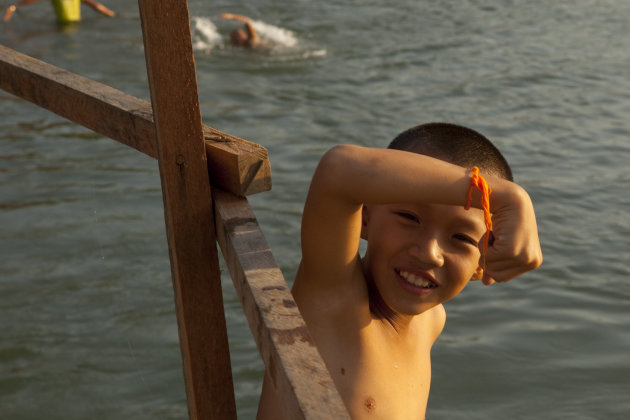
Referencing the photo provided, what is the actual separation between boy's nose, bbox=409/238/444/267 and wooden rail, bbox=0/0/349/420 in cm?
39

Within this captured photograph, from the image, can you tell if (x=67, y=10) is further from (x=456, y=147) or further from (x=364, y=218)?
(x=456, y=147)

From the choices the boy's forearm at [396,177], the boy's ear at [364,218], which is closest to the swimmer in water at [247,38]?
the boy's ear at [364,218]

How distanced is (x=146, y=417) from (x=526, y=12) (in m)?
8.30

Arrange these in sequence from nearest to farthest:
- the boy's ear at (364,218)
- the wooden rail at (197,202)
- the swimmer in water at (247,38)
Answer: the wooden rail at (197,202), the boy's ear at (364,218), the swimmer in water at (247,38)

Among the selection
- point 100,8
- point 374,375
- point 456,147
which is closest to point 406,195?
point 456,147

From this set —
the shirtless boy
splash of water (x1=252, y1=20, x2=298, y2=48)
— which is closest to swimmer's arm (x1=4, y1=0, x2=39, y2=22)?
splash of water (x1=252, y1=20, x2=298, y2=48)

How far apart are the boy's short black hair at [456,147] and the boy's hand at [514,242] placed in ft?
1.52

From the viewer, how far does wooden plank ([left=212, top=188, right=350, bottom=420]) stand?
1216 millimetres

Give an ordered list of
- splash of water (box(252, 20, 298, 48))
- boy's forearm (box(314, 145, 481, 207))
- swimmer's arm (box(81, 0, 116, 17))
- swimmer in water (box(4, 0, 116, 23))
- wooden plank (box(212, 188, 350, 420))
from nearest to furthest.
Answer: wooden plank (box(212, 188, 350, 420))
boy's forearm (box(314, 145, 481, 207))
splash of water (box(252, 20, 298, 48))
swimmer in water (box(4, 0, 116, 23))
swimmer's arm (box(81, 0, 116, 17))

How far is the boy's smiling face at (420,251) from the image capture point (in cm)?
212

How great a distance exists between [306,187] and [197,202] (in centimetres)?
350

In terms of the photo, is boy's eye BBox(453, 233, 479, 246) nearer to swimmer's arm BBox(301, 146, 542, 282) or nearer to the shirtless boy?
the shirtless boy

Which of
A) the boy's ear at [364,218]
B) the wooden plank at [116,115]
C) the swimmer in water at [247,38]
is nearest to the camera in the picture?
the wooden plank at [116,115]

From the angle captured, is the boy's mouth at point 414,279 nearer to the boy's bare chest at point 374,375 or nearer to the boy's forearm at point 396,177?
the boy's bare chest at point 374,375
